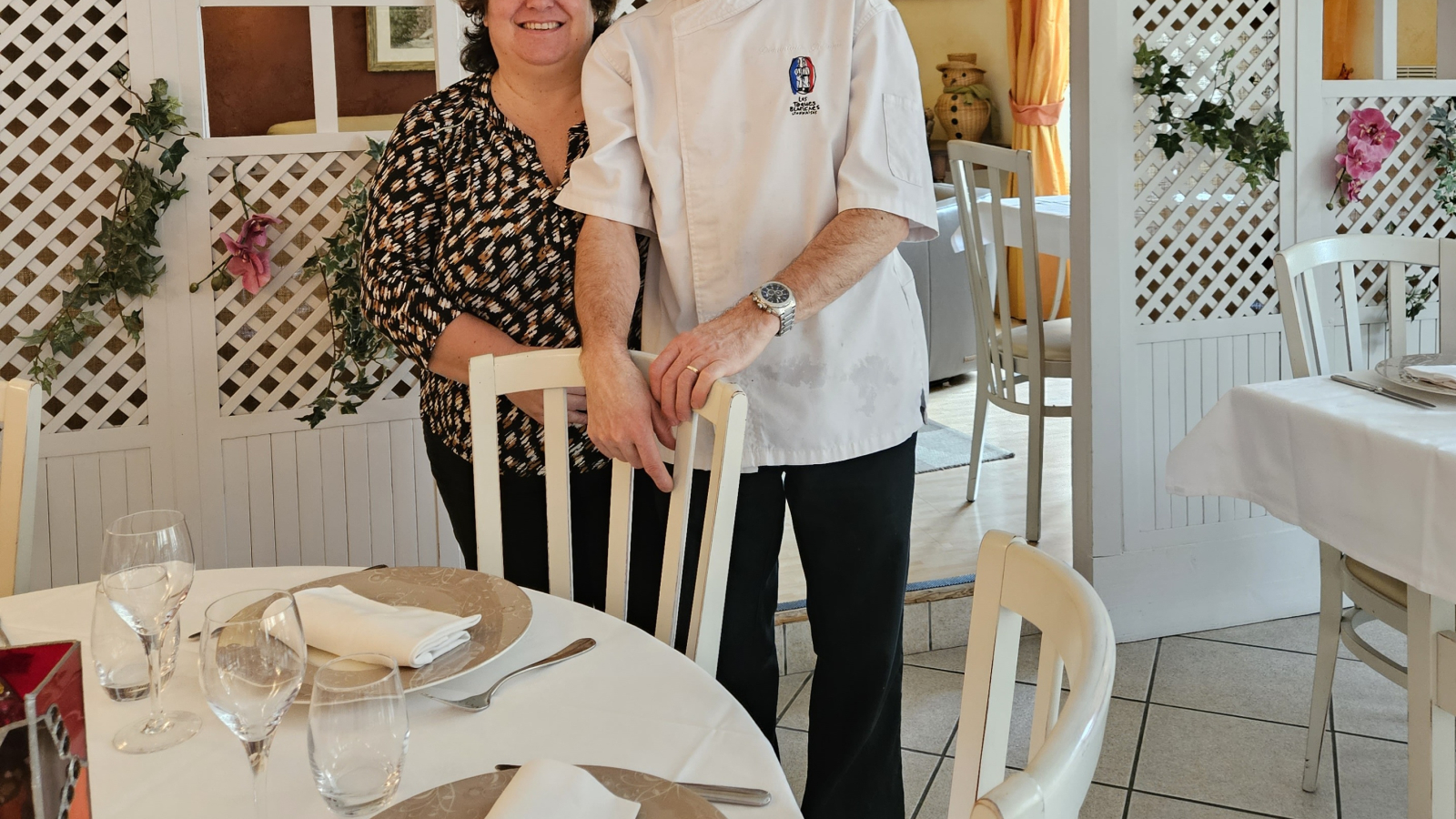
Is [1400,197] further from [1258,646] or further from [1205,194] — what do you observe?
[1258,646]

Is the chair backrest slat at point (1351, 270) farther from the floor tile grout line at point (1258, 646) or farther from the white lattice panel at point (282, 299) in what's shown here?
the white lattice panel at point (282, 299)

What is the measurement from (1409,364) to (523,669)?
1667 millimetres

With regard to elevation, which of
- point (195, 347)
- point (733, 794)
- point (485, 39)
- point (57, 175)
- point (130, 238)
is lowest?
point (733, 794)

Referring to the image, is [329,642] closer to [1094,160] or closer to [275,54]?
[1094,160]

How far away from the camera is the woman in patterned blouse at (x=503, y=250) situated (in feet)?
5.66

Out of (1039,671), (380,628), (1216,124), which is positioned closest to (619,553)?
(380,628)

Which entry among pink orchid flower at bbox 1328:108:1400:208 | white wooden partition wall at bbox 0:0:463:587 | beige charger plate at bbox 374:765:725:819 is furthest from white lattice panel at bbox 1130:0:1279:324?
beige charger plate at bbox 374:765:725:819

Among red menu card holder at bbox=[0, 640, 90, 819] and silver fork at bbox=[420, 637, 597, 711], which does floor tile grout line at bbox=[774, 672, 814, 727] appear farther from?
red menu card holder at bbox=[0, 640, 90, 819]

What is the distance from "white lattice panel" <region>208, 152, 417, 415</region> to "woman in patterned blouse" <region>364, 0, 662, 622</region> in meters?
0.81

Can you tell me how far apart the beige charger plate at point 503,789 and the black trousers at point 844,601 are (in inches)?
31.3

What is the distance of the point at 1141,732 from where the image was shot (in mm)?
2463

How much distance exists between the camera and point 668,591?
4.65ft

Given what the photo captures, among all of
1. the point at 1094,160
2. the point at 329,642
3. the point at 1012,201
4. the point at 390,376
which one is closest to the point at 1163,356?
the point at 1094,160

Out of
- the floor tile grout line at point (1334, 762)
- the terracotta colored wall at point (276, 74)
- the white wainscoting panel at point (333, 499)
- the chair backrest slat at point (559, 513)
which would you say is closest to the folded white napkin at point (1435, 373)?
the floor tile grout line at point (1334, 762)
